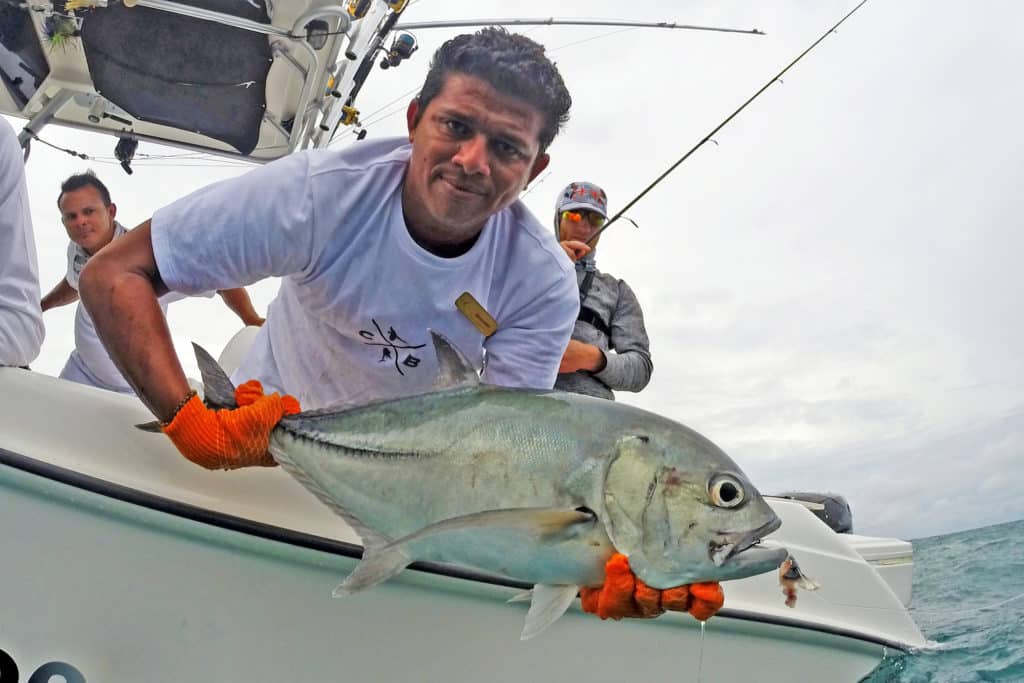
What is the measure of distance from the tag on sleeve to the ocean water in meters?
2.08

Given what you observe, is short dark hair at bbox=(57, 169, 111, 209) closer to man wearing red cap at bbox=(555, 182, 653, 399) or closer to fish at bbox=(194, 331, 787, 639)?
man wearing red cap at bbox=(555, 182, 653, 399)

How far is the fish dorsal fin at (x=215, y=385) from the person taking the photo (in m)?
1.54

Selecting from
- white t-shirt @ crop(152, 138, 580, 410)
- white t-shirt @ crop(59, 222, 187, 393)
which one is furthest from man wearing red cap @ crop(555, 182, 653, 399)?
white t-shirt @ crop(59, 222, 187, 393)

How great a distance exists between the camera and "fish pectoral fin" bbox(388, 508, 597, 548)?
1.28m

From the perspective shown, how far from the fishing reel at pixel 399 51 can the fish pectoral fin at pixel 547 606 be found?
419 centimetres

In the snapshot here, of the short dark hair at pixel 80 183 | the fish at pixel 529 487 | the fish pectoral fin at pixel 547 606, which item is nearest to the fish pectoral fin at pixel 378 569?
the fish at pixel 529 487

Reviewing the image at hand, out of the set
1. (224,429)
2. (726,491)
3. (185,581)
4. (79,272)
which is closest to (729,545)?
(726,491)

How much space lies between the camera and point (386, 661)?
5.77 feet

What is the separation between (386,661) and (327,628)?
160mm

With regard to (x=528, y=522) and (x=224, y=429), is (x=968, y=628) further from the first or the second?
(x=224, y=429)

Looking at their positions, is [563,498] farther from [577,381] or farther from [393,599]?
[577,381]

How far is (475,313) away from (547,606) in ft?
2.85

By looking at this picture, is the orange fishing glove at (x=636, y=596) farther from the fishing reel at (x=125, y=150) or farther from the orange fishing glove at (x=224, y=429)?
the fishing reel at (x=125, y=150)

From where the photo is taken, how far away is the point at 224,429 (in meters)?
1.50
